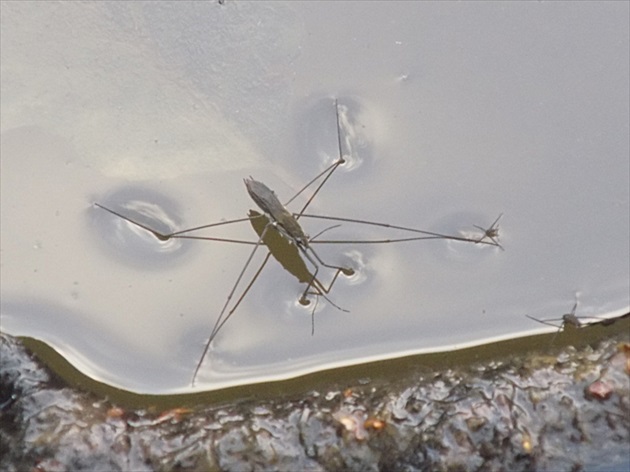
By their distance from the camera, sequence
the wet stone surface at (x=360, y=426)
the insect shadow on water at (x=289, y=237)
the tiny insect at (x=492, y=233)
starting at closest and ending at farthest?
the wet stone surface at (x=360, y=426) < the insect shadow on water at (x=289, y=237) < the tiny insect at (x=492, y=233)

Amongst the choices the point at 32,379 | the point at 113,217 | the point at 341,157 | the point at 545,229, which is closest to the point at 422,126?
the point at 341,157

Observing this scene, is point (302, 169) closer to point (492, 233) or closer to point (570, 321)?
point (492, 233)

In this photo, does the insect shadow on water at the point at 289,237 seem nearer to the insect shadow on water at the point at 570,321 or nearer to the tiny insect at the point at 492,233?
the tiny insect at the point at 492,233

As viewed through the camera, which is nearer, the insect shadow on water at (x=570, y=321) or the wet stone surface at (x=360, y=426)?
the wet stone surface at (x=360, y=426)

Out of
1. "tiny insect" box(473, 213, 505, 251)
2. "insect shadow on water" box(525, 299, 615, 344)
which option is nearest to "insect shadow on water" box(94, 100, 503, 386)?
"tiny insect" box(473, 213, 505, 251)

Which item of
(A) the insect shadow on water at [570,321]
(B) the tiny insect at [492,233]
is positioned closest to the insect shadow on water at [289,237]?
(B) the tiny insect at [492,233]

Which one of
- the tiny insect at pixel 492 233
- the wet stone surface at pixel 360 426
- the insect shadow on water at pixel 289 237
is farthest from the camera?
the tiny insect at pixel 492 233

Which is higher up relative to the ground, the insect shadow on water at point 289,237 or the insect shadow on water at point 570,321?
the insect shadow on water at point 289,237
